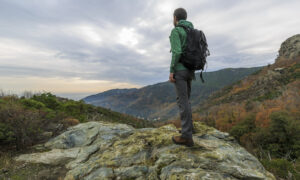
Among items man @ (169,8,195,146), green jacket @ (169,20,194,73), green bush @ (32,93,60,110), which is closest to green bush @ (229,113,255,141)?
green bush @ (32,93,60,110)

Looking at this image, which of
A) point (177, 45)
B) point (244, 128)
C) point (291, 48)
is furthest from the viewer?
point (291, 48)

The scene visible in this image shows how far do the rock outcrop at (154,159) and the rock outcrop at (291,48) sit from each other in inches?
4947

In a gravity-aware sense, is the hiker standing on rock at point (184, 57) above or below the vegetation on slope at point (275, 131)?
above

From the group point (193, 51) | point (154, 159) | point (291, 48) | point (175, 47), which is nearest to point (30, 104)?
point (154, 159)

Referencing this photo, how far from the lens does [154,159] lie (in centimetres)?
429

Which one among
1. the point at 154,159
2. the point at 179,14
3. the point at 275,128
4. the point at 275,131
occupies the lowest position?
the point at 275,131

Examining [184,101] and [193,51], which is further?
[184,101]

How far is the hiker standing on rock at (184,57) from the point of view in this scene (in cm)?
404

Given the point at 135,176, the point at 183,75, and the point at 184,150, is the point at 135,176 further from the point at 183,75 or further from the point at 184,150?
the point at 183,75

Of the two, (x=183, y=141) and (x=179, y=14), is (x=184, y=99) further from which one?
(x=179, y=14)

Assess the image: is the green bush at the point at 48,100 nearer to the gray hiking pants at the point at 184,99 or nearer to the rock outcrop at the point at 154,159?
the rock outcrop at the point at 154,159

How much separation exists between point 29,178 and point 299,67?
9924 cm

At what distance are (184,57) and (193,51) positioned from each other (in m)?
0.28

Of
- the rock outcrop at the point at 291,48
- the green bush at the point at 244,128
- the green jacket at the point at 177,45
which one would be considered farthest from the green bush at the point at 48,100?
the rock outcrop at the point at 291,48
